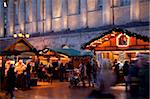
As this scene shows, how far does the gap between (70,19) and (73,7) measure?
118cm

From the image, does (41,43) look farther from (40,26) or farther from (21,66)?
(21,66)

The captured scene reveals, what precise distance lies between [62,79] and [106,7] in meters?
7.29

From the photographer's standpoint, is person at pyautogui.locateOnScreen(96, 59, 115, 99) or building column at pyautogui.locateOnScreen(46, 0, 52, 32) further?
building column at pyautogui.locateOnScreen(46, 0, 52, 32)

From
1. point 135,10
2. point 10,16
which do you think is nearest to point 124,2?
point 135,10

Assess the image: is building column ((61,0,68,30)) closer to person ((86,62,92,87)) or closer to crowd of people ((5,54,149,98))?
crowd of people ((5,54,149,98))

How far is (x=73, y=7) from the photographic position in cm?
3894

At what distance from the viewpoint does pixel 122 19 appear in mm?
32781

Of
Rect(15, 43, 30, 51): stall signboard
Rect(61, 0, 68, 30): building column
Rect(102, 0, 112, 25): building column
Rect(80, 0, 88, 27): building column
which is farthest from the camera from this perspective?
Rect(61, 0, 68, 30): building column

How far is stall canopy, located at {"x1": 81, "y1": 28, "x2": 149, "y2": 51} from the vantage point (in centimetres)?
2350

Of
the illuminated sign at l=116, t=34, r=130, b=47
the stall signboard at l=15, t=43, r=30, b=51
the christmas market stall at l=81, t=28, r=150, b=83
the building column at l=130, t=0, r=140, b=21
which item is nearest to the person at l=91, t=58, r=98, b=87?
the christmas market stall at l=81, t=28, r=150, b=83

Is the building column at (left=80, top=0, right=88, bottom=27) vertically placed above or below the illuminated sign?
above

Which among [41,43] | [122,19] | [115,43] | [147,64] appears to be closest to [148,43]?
[115,43]

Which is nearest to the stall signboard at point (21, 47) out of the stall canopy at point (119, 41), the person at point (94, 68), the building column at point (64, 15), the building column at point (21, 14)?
the stall canopy at point (119, 41)

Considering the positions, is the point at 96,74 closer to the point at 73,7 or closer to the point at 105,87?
the point at 73,7
